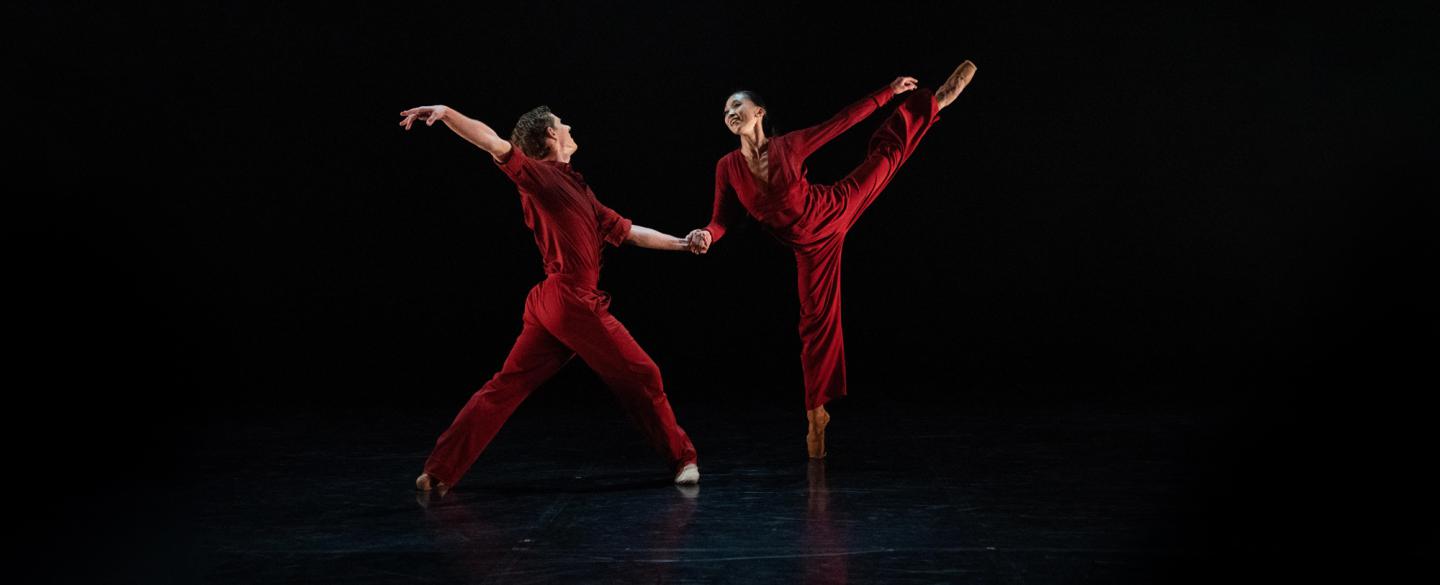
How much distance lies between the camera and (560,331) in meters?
3.16

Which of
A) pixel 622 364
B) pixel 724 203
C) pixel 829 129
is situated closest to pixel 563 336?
pixel 622 364

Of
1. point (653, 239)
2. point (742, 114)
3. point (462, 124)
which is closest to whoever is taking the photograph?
point (462, 124)

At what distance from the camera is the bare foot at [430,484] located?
10.5 feet

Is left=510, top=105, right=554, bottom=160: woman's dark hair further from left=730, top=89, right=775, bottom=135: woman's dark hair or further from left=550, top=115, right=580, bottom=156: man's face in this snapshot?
left=730, top=89, right=775, bottom=135: woman's dark hair

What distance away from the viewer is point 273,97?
5.52 metres

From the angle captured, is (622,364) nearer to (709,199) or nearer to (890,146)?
(890,146)

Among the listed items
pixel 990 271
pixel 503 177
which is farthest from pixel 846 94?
pixel 503 177

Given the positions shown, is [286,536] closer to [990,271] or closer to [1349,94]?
[990,271]

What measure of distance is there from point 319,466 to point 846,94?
2980 mm

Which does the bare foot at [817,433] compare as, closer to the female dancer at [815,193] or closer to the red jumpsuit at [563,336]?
the female dancer at [815,193]

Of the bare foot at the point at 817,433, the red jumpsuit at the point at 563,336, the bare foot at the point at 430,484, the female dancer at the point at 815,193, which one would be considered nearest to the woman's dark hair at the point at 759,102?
the female dancer at the point at 815,193

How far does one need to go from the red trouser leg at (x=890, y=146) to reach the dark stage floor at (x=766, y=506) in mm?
833

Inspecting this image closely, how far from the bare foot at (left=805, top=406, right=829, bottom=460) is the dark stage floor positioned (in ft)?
0.18

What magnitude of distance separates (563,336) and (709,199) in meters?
2.56
